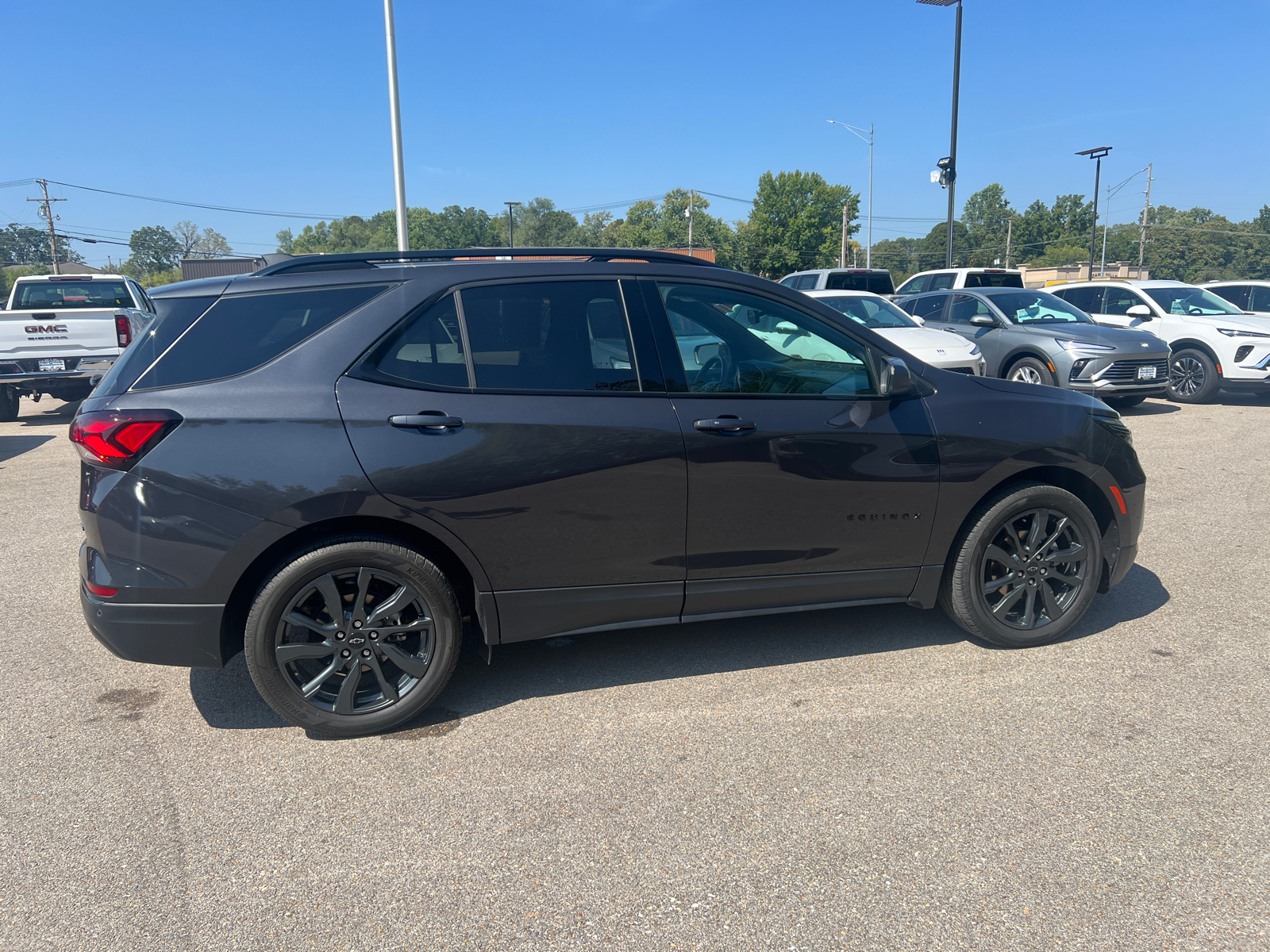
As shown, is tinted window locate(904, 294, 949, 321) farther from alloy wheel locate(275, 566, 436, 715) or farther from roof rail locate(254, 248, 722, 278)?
alloy wheel locate(275, 566, 436, 715)

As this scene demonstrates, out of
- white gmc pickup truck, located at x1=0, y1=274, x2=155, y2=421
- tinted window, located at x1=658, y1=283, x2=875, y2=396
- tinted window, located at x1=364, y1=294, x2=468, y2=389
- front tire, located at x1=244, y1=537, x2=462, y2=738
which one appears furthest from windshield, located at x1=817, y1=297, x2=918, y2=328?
front tire, located at x1=244, y1=537, x2=462, y2=738

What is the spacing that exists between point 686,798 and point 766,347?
1921 mm

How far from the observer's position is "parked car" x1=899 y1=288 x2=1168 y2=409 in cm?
1095

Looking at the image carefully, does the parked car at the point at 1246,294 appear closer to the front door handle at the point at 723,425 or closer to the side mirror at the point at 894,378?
the side mirror at the point at 894,378

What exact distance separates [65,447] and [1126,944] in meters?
11.2

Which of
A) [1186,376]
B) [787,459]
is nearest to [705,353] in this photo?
[787,459]

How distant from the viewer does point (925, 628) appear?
439 centimetres

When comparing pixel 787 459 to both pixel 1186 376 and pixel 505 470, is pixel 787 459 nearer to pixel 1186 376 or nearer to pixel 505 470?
pixel 505 470

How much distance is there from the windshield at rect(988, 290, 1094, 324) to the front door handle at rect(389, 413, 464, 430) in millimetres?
10852

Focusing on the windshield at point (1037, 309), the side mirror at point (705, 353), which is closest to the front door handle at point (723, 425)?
the side mirror at point (705, 353)

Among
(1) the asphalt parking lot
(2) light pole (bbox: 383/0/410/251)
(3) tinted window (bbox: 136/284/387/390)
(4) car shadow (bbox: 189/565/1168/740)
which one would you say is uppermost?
(2) light pole (bbox: 383/0/410/251)

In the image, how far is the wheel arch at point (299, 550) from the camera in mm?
3209

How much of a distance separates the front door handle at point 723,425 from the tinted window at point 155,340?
6.35 feet

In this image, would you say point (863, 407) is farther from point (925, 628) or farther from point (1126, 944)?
point (1126, 944)
